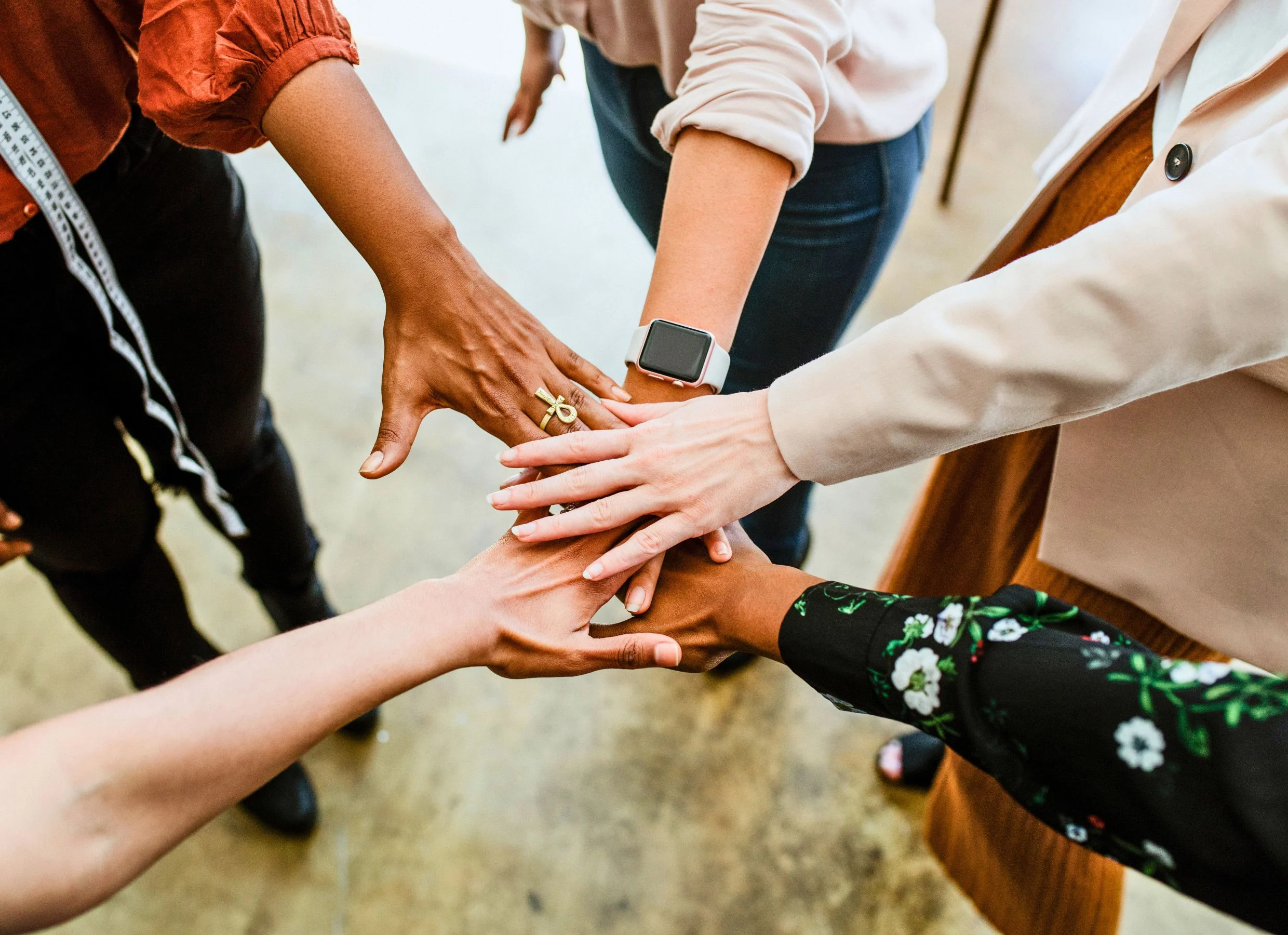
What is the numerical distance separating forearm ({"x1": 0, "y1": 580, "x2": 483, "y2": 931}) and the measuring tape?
41 centimetres

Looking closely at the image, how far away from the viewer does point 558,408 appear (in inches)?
35.6

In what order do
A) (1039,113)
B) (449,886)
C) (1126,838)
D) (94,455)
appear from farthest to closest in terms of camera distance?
(1039,113) < (449,886) < (94,455) < (1126,838)

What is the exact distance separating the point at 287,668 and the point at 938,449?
1.84ft

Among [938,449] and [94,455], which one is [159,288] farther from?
[938,449]

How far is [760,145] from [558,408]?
338mm

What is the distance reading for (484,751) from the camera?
4.57 ft

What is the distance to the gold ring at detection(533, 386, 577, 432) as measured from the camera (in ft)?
2.96

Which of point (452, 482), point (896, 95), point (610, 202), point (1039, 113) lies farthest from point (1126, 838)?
point (1039, 113)

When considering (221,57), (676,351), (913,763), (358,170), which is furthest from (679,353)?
(913,763)

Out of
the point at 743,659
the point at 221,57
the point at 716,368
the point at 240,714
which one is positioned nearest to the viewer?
the point at 240,714

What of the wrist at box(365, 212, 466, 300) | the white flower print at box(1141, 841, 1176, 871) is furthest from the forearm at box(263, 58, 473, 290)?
the white flower print at box(1141, 841, 1176, 871)

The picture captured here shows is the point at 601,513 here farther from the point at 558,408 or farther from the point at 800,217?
the point at 800,217

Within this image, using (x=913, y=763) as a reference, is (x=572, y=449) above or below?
above

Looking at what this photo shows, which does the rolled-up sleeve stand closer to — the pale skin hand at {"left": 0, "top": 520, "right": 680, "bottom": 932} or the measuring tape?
the pale skin hand at {"left": 0, "top": 520, "right": 680, "bottom": 932}
